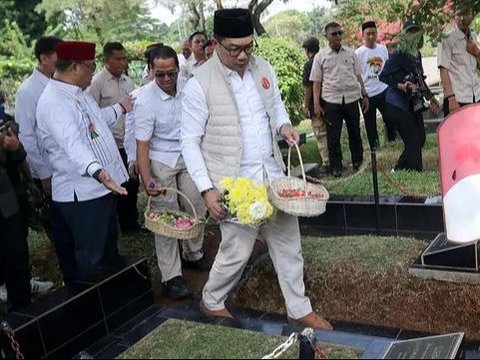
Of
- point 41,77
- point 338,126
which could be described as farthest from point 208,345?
point 338,126

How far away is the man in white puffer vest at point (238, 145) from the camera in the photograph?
321cm

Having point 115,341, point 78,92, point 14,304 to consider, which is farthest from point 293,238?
point 14,304

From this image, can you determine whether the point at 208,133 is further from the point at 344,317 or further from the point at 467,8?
the point at 467,8

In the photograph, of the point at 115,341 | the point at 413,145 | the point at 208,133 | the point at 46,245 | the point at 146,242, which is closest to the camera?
the point at 115,341

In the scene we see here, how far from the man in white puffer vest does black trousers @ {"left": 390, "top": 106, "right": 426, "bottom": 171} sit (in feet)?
9.80

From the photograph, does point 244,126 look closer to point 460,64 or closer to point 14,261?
point 14,261

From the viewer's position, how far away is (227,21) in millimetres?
3053

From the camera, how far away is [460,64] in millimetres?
5625

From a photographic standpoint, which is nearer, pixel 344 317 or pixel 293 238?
pixel 293 238

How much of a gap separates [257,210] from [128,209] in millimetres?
2680

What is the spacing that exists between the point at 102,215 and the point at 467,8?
9.71 ft

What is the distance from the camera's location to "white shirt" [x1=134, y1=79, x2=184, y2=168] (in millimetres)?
3822

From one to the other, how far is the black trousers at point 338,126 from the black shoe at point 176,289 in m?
3.29

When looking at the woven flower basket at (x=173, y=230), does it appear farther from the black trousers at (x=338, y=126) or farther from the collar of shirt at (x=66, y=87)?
the black trousers at (x=338, y=126)
